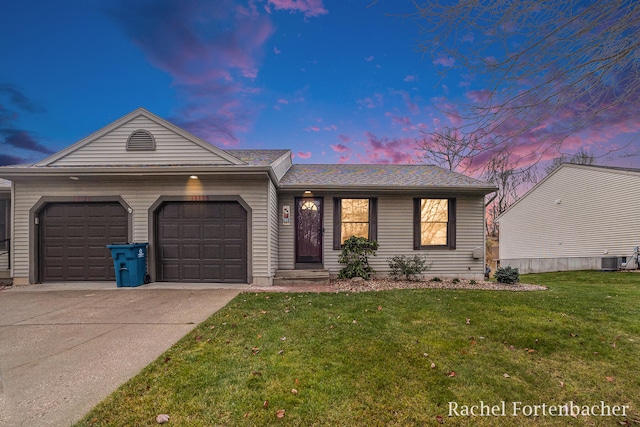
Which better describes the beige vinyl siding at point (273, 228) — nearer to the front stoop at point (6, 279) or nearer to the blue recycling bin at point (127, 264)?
the blue recycling bin at point (127, 264)

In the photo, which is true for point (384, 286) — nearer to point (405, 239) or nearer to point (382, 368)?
point (405, 239)

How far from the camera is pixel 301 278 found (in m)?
7.40

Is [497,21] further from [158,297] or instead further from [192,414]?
[158,297]

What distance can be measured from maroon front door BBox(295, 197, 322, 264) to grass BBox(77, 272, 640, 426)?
3.54m

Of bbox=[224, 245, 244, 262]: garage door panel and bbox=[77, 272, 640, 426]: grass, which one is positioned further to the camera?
bbox=[224, 245, 244, 262]: garage door panel

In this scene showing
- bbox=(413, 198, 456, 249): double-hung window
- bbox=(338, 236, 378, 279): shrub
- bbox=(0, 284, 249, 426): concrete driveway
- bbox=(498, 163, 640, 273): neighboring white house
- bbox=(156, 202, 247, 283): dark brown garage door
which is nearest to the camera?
bbox=(0, 284, 249, 426): concrete driveway

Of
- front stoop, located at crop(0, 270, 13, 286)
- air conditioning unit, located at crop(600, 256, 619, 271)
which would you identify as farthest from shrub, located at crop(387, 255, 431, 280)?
front stoop, located at crop(0, 270, 13, 286)

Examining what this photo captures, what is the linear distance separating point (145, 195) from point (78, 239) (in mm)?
2238

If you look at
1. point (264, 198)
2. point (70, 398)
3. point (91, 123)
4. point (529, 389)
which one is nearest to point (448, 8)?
point (529, 389)

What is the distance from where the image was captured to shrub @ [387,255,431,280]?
787cm

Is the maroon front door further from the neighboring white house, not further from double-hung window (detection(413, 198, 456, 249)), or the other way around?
the neighboring white house

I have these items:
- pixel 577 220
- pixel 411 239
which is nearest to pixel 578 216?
pixel 577 220

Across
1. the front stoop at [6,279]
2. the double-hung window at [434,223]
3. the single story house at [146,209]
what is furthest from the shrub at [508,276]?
the front stoop at [6,279]

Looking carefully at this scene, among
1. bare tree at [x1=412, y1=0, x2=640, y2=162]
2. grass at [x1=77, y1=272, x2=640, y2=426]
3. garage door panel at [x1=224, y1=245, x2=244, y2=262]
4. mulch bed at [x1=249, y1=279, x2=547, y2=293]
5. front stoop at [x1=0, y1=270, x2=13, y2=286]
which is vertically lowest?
mulch bed at [x1=249, y1=279, x2=547, y2=293]
